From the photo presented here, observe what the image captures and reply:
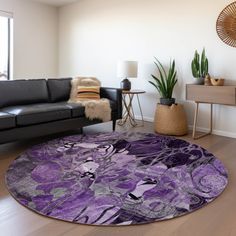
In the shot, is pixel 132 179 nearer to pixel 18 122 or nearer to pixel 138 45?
pixel 18 122

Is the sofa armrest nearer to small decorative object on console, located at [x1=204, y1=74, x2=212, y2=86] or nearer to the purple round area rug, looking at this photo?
the purple round area rug

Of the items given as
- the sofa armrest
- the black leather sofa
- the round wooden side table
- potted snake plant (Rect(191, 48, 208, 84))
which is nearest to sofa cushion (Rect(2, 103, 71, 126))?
the black leather sofa

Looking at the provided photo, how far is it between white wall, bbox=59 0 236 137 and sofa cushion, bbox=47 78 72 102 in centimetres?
132

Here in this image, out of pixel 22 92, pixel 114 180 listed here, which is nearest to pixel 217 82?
pixel 114 180

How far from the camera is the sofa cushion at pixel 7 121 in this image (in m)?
2.96

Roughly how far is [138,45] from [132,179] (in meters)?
3.09

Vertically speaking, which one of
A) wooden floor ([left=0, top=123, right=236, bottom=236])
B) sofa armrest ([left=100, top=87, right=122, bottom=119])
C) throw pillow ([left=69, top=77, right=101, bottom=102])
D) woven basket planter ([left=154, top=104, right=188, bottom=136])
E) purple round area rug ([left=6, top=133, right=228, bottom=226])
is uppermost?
throw pillow ([left=69, top=77, right=101, bottom=102])

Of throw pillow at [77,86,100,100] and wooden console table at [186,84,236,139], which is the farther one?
throw pillow at [77,86,100,100]

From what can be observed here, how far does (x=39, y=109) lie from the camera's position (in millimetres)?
3361

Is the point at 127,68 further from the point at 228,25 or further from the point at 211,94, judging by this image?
the point at 228,25

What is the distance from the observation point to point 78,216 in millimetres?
1857

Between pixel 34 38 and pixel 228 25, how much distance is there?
12.7 ft

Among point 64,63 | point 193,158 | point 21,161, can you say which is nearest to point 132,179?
point 193,158

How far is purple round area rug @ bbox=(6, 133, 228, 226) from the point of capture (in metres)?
1.94
